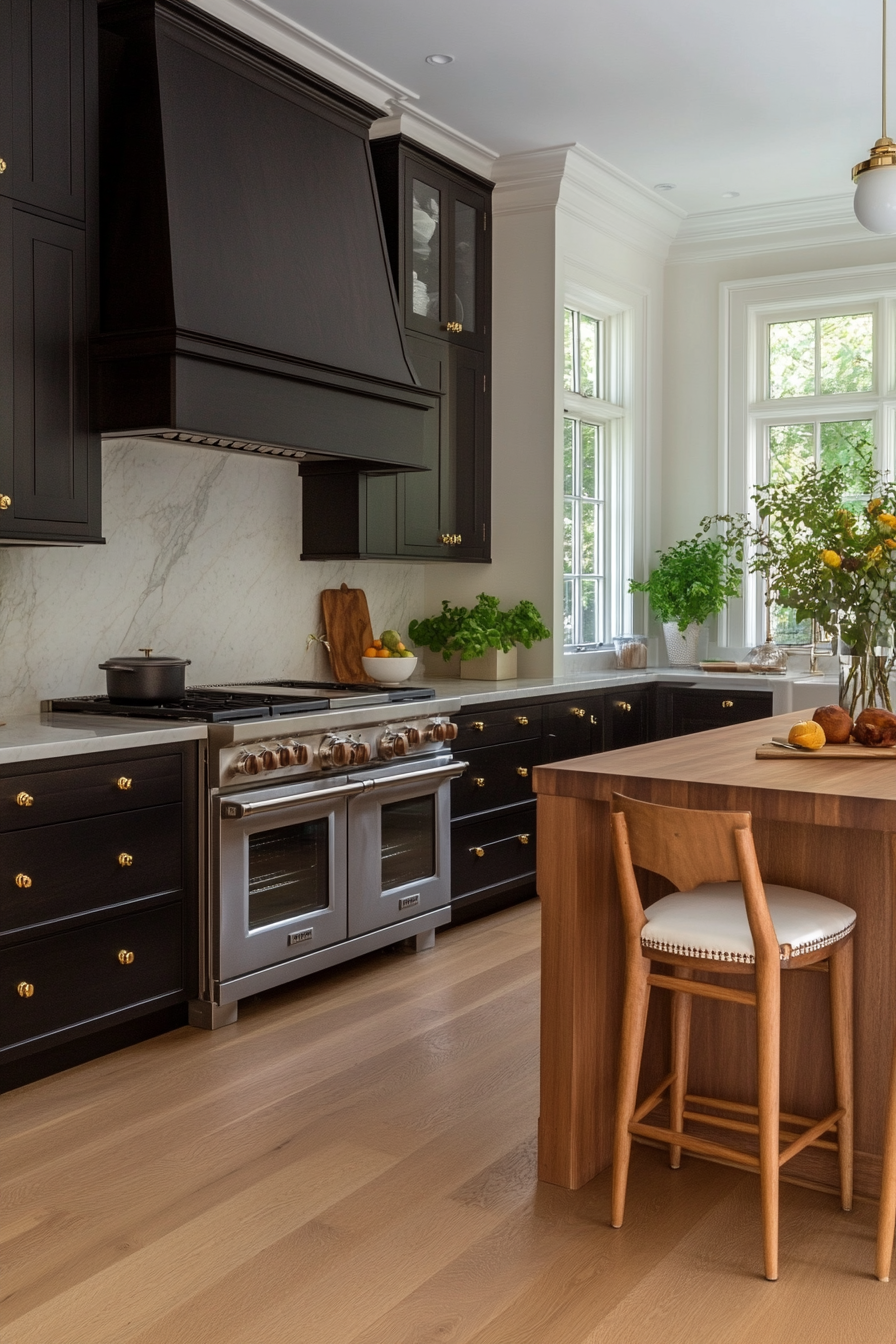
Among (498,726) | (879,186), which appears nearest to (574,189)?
(498,726)

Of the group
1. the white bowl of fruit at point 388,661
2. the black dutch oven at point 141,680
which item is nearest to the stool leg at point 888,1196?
the black dutch oven at point 141,680

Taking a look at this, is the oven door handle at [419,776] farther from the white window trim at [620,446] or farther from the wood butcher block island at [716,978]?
the white window trim at [620,446]

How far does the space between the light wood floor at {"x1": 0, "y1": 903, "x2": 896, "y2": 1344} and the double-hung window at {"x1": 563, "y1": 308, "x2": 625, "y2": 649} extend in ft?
10.3

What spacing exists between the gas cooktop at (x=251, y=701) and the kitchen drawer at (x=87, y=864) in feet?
1.03

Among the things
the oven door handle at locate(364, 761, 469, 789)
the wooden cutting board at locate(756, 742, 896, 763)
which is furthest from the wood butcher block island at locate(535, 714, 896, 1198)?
the oven door handle at locate(364, 761, 469, 789)

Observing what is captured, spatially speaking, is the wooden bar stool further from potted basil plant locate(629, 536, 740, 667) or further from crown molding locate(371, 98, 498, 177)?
potted basil plant locate(629, 536, 740, 667)

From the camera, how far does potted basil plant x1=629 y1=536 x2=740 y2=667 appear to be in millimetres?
6176

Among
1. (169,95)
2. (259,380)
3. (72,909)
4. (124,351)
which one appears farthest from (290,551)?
(72,909)

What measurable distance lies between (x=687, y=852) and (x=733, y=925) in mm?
175

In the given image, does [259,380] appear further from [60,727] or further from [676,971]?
[676,971]

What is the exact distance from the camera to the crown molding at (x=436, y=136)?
495 centimetres

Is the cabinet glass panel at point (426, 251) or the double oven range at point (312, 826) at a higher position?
the cabinet glass panel at point (426, 251)

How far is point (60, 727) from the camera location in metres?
3.37

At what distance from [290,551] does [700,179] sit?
8.84ft
